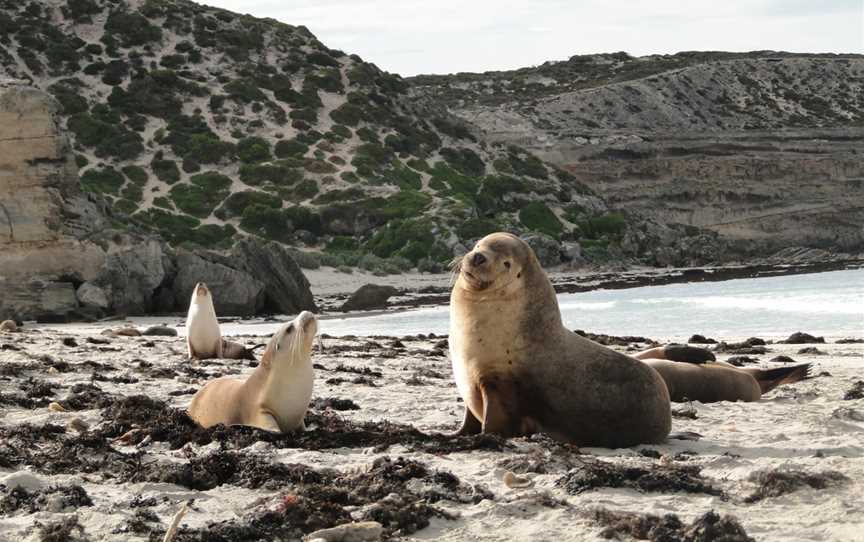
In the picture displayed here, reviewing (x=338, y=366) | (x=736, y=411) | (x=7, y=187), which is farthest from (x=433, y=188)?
(x=736, y=411)

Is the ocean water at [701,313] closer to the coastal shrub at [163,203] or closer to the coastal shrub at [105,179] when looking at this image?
the coastal shrub at [163,203]

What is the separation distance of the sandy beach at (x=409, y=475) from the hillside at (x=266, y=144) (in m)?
28.4

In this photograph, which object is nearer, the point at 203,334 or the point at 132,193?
the point at 203,334

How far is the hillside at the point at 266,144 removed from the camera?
4200 cm

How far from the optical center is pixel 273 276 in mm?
25250

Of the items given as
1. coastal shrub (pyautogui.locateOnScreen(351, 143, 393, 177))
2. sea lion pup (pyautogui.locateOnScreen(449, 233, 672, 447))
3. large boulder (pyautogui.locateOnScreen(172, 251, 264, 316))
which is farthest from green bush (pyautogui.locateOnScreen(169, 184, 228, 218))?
sea lion pup (pyautogui.locateOnScreen(449, 233, 672, 447))

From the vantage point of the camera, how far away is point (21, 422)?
297 inches

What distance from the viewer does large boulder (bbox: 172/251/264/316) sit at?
23.9m

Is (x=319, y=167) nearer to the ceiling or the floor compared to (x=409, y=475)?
nearer to the ceiling

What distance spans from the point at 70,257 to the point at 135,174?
23.1 meters

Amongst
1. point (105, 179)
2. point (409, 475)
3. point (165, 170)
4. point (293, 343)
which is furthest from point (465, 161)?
point (409, 475)

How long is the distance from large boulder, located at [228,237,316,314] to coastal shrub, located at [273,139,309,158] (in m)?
22.3

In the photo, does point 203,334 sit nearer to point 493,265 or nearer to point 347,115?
point 493,265

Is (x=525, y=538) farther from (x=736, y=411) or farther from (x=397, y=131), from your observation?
(x=397, y=131)
